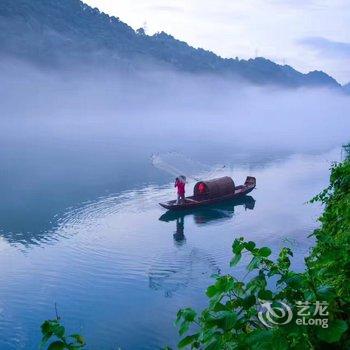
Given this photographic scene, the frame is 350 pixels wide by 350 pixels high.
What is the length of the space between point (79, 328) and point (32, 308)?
3320 millimetres

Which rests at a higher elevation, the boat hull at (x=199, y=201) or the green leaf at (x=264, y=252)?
the green leaf at (x=264, y=252)

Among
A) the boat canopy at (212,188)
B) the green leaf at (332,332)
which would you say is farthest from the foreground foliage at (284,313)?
the boat canopy at (212,188)

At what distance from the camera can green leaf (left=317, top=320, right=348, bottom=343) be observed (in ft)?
9.14

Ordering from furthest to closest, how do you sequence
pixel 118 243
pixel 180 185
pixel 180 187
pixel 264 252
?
pixel 180 187, pixel 180 185, pixel 118 243, pixel 264 252

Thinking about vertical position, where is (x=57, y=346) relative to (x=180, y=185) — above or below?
above

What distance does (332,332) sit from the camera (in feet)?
9.24

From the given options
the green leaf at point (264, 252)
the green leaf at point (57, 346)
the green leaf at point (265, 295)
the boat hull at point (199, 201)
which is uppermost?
the green leaf at point (264, 252)

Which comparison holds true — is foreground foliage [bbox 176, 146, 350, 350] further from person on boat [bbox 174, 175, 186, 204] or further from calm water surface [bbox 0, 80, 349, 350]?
person on boat [bbox 174, 175, 186, 204]

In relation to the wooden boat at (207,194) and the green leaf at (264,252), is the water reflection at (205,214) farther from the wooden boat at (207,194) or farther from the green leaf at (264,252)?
the green leaf at (264,252)

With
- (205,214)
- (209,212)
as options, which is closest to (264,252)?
(205,214)

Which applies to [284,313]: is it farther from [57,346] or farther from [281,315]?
[57,346]

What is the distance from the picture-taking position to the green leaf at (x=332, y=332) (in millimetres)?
2785

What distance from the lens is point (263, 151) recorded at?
3425 inches

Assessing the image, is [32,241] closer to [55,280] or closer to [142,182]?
[55,280]
